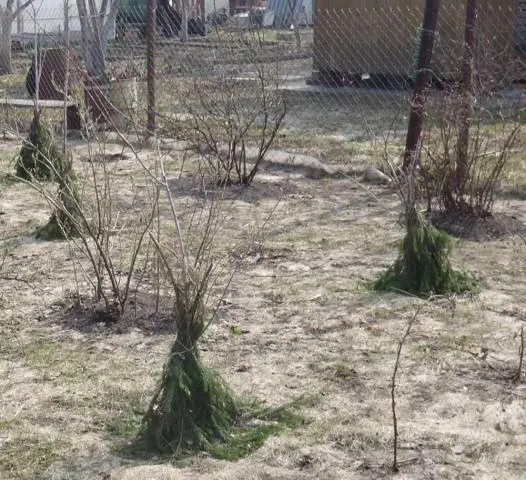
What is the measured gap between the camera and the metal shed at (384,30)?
13.5 metres

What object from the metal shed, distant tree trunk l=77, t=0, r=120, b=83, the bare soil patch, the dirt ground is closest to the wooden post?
the dirt ground

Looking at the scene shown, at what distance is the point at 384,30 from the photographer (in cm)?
1435

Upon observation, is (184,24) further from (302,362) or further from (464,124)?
(302,362)

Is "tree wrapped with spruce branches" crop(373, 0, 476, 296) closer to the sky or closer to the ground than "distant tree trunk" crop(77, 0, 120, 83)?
closer to the sky

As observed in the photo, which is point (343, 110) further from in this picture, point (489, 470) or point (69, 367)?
point (489, 470)

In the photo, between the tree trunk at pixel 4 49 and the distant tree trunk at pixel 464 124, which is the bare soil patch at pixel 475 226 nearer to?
the distant tree trunk at pixel 464 124

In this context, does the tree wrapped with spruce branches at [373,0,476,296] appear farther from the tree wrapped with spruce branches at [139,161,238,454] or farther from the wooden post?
the wooden post

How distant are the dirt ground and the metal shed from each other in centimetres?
731

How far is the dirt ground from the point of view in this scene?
136 inches

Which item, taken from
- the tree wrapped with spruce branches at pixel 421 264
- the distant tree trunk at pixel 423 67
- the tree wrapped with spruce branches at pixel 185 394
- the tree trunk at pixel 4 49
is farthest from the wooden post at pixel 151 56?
the tree trunk at pixel 4 49

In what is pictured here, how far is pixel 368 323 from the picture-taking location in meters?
4.81

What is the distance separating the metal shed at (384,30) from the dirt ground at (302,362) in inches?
288

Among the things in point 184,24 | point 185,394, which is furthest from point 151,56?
point 184,24

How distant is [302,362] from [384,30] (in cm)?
1070
